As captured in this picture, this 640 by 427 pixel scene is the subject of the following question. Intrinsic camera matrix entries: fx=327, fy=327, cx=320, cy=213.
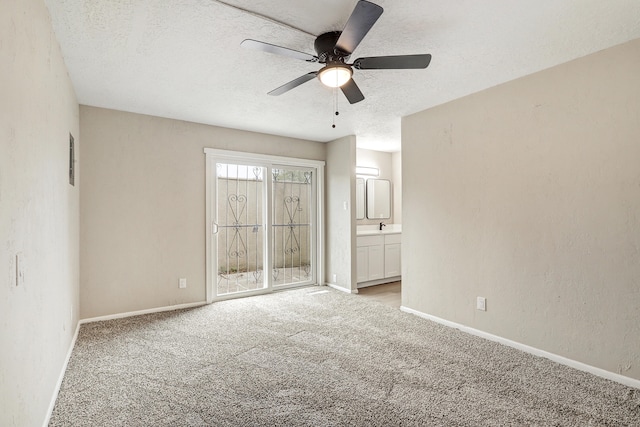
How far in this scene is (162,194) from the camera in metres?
3.98

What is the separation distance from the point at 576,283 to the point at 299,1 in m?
2.81

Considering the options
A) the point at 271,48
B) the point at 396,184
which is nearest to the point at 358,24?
the point at 271,48

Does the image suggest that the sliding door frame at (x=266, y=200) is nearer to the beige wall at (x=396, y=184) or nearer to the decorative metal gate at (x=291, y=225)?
the decorative metal gate at (x=291, y=225)


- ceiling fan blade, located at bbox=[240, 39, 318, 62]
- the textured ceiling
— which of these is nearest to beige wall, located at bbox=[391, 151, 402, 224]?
the textured ceiling

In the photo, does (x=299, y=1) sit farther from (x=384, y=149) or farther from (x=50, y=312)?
(x=384, y=149)

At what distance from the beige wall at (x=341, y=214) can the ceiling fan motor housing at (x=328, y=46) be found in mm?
2831

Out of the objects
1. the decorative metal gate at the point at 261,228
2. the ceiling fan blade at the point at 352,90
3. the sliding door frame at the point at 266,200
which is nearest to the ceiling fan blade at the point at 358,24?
the ceiling fan blade at the point at 352,90

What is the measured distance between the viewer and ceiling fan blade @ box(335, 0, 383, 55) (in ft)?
4.99

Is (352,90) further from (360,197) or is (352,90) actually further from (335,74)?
(360,197)

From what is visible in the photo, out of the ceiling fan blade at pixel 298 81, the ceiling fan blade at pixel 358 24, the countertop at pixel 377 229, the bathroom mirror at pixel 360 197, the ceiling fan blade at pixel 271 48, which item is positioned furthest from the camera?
the bathroom mirror at pixel 360 197

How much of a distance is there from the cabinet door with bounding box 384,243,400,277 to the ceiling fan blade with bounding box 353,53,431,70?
3.85 metres

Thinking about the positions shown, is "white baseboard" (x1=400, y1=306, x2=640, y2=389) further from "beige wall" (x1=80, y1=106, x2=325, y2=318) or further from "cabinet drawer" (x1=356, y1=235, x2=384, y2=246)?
"beige wall" (x1=80, y1=106, x2=325, y2=318)

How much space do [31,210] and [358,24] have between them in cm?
191

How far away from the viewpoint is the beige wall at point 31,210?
1.28 m
